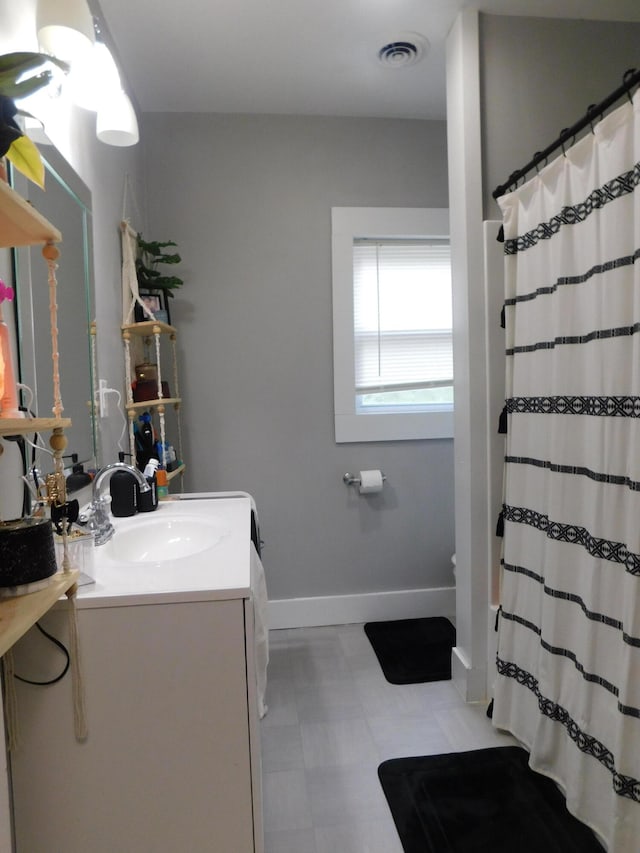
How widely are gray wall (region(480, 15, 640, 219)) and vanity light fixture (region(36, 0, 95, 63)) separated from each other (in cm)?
133

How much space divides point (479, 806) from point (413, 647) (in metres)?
0.91

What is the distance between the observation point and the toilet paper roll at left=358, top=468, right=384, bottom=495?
251 centimetres

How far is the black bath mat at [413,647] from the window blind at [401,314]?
122 centimetres

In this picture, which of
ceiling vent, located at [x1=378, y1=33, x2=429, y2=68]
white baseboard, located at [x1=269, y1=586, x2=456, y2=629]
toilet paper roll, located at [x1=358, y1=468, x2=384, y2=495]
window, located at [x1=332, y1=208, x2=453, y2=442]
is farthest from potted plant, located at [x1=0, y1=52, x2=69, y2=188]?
white baseboard, located at [x1=269, y1=586, x2=456, y2=629]

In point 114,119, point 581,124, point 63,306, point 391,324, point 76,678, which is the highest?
point 114,119

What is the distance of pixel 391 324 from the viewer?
260cm

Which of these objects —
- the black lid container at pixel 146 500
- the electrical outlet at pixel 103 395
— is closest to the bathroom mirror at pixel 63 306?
the electrical outlet at pixel 103 395

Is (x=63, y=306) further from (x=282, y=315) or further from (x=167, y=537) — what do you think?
(x=282, y=315)

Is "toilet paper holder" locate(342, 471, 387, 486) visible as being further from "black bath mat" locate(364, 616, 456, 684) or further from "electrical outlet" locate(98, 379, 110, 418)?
"electrical outlet" locate(98, 379, 110, 418)

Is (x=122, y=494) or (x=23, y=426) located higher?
(x=23, y=426)

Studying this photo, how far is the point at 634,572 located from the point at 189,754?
1.02 meters

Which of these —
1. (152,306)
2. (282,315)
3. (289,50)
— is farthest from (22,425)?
(289,50)

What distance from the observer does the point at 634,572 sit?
1.12 meters

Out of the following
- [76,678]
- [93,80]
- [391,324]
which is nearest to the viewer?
[76,678]
